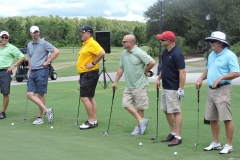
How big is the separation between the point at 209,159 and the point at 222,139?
1416 millimetres

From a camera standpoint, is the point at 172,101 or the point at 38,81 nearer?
the point at 172,101

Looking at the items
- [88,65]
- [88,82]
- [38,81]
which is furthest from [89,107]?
[38,81]

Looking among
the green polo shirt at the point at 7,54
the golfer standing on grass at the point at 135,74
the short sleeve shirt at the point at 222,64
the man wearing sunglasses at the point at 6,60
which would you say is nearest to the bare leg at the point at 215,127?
the short sleeve shirt at the point at 222,64

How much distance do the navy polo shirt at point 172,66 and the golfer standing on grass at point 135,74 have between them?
2.65 feet

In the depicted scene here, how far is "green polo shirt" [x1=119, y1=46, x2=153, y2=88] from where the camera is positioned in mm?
8281

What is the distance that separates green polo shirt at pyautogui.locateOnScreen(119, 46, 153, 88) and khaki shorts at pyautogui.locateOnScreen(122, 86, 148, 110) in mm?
93

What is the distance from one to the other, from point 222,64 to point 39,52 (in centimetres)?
454

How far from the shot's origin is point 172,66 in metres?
7.40

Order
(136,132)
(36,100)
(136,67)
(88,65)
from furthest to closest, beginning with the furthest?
1. (36,100)
2. (88,65)
3. (136,132)
4. (136,67)

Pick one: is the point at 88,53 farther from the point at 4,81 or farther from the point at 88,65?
the point at 4,81

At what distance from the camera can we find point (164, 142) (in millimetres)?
7684

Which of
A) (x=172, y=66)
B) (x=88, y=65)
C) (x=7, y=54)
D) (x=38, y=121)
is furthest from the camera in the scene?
(x=7, y=54)

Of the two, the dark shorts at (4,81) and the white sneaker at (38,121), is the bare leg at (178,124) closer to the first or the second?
the white sneaker at (38,121)

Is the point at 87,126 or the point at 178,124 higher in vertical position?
the point at 178,124
